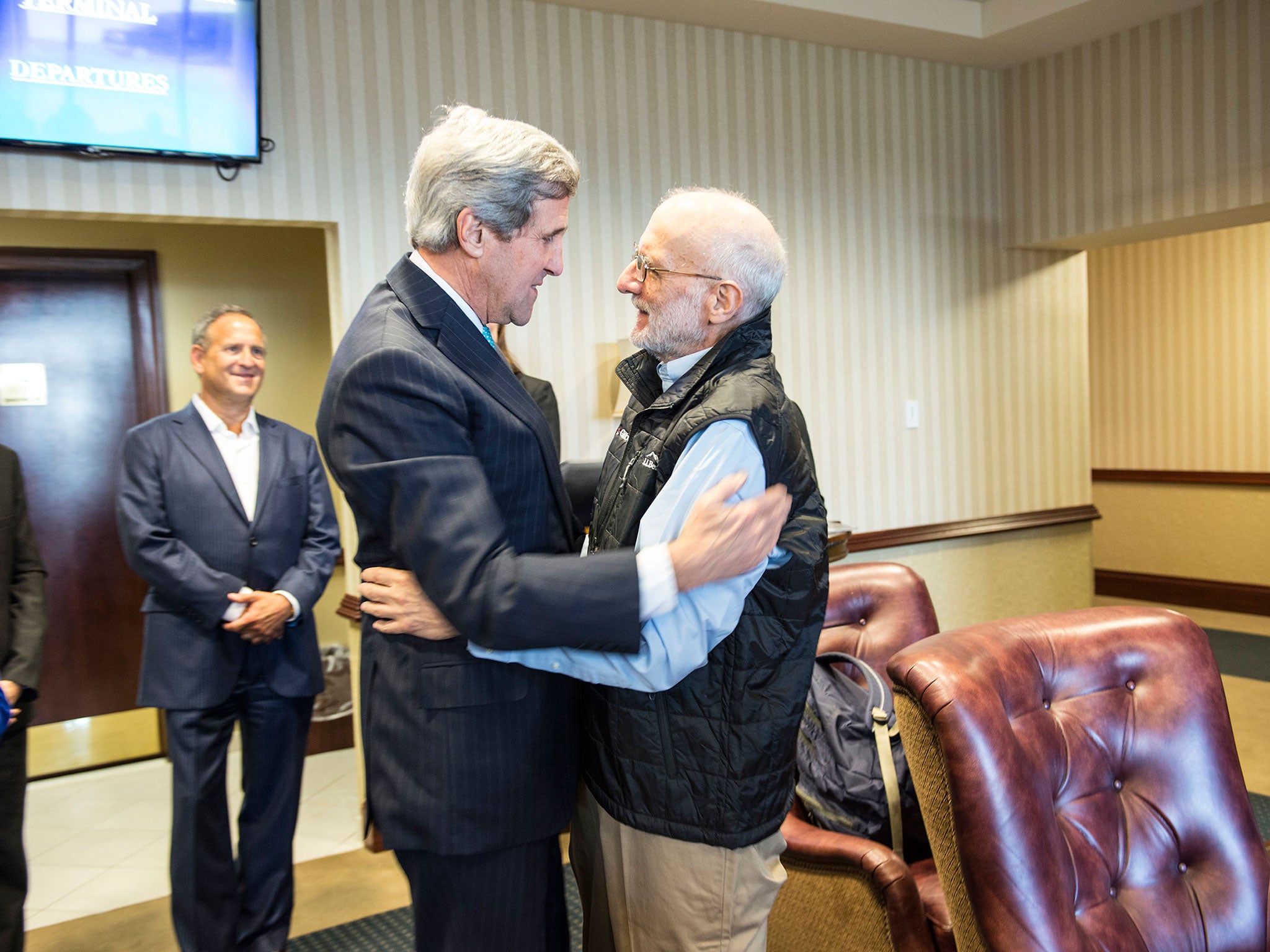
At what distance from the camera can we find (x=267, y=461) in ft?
9.07

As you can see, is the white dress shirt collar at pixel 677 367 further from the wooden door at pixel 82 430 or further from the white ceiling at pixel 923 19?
the wooden door at pixel 82 430

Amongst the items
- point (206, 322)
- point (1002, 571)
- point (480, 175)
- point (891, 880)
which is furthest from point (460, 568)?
point (1002, 571)

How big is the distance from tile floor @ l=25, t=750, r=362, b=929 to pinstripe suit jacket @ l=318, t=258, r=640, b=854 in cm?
233

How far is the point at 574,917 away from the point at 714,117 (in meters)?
3.03

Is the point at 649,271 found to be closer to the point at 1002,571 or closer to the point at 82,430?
the point at 82,430

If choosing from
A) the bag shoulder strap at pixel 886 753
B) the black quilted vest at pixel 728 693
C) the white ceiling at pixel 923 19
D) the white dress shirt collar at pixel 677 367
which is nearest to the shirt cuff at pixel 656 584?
the black quilted vest at pixel 728 693

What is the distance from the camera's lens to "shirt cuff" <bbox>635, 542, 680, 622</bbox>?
1.21 meters

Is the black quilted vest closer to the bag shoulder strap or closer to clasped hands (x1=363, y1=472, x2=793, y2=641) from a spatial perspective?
clasped hands (x1=363, y1=472, x2=793, y2=641)

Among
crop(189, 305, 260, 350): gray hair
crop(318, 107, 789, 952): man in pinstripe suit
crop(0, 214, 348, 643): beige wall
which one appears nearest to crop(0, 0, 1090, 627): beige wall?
crop(0, 214, 348, 643): beige wall

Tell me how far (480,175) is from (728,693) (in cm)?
79

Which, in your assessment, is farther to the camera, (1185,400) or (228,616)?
(1185,400)

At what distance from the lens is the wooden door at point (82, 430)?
4156mm

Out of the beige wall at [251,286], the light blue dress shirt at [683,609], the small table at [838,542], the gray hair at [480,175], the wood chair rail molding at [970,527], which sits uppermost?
the beige wall at [251,286]

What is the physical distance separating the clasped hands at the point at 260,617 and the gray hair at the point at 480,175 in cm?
153
